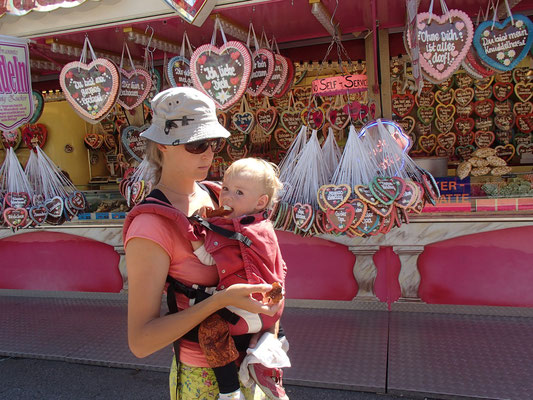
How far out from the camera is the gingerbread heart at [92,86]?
385 cm

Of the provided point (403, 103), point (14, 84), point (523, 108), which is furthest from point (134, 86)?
point (523, 108)

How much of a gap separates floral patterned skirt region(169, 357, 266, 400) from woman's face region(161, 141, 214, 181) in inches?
26.1

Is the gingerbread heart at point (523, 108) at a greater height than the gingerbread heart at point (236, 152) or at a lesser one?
greater

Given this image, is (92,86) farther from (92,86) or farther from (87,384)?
(87,384)

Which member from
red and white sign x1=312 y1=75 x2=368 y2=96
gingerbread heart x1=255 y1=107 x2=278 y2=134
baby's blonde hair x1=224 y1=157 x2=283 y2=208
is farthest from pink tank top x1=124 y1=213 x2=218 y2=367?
gingerbread heart x1=255 y1=107 x2=278 y2=134

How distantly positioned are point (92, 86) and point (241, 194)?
9.21 ft

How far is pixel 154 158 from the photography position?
5.32 feet

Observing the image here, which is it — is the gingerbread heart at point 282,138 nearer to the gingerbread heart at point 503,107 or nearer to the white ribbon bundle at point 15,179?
the gingerbread heart at point 503,107

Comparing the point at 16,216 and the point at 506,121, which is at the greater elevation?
the point at 506,121

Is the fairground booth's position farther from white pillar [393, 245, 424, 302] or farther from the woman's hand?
the woman's hand

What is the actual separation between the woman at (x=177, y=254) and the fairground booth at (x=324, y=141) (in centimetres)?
179

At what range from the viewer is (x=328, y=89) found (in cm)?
340

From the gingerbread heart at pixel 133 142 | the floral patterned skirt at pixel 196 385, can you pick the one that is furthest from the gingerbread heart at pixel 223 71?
the floral patterned skirt at pixel 196 385

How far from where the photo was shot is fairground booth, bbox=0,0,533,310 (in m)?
3.25
